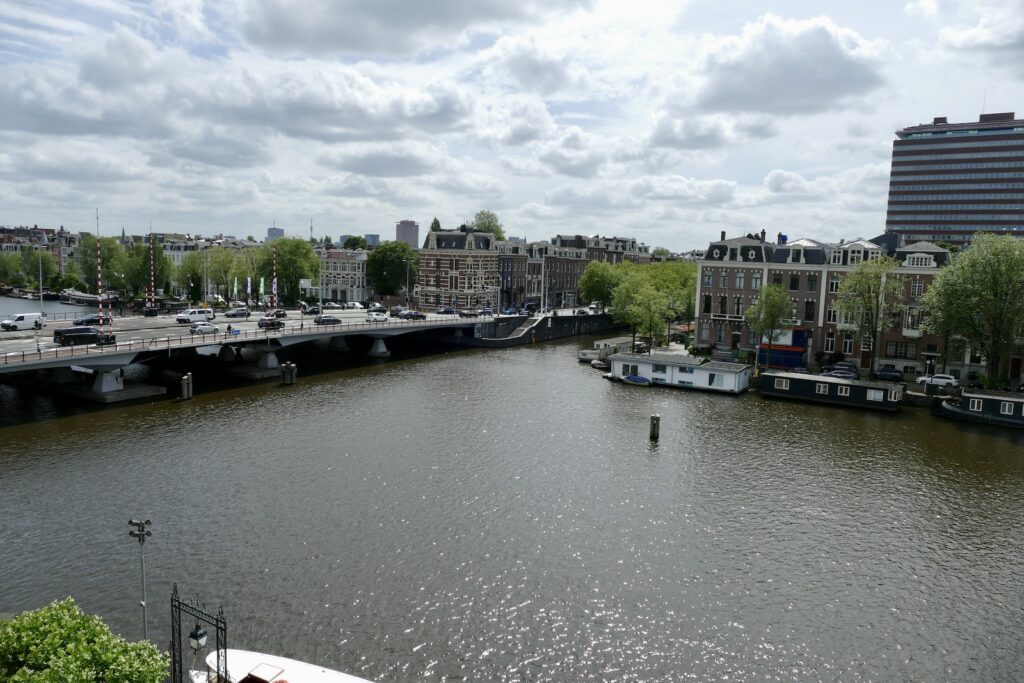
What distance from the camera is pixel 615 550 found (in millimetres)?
35375

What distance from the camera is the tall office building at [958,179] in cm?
17812

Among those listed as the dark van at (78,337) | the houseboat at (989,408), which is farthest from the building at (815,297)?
the dark van at (78,337)

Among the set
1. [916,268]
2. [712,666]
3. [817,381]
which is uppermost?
[916,268]

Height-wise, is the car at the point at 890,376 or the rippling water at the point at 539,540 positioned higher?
the car at the point at 890,376

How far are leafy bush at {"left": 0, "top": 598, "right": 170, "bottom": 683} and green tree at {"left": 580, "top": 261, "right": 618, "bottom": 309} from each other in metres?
128

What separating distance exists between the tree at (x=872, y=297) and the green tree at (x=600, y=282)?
6214cm

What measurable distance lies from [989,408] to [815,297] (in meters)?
29.0

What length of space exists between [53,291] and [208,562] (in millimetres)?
200904

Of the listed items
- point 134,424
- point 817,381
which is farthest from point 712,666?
point 817,381

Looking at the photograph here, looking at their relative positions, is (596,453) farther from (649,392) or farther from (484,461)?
(649,392)

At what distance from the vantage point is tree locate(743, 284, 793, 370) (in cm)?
8462

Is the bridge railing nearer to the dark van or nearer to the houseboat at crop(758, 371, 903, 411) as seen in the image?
the dark van

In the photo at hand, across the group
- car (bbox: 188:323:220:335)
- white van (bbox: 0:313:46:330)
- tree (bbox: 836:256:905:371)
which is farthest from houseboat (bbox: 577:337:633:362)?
white van (bbox: 0:313:46:330)

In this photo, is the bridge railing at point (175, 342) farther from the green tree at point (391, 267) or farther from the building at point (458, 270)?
the green tree at point (391, 267)
